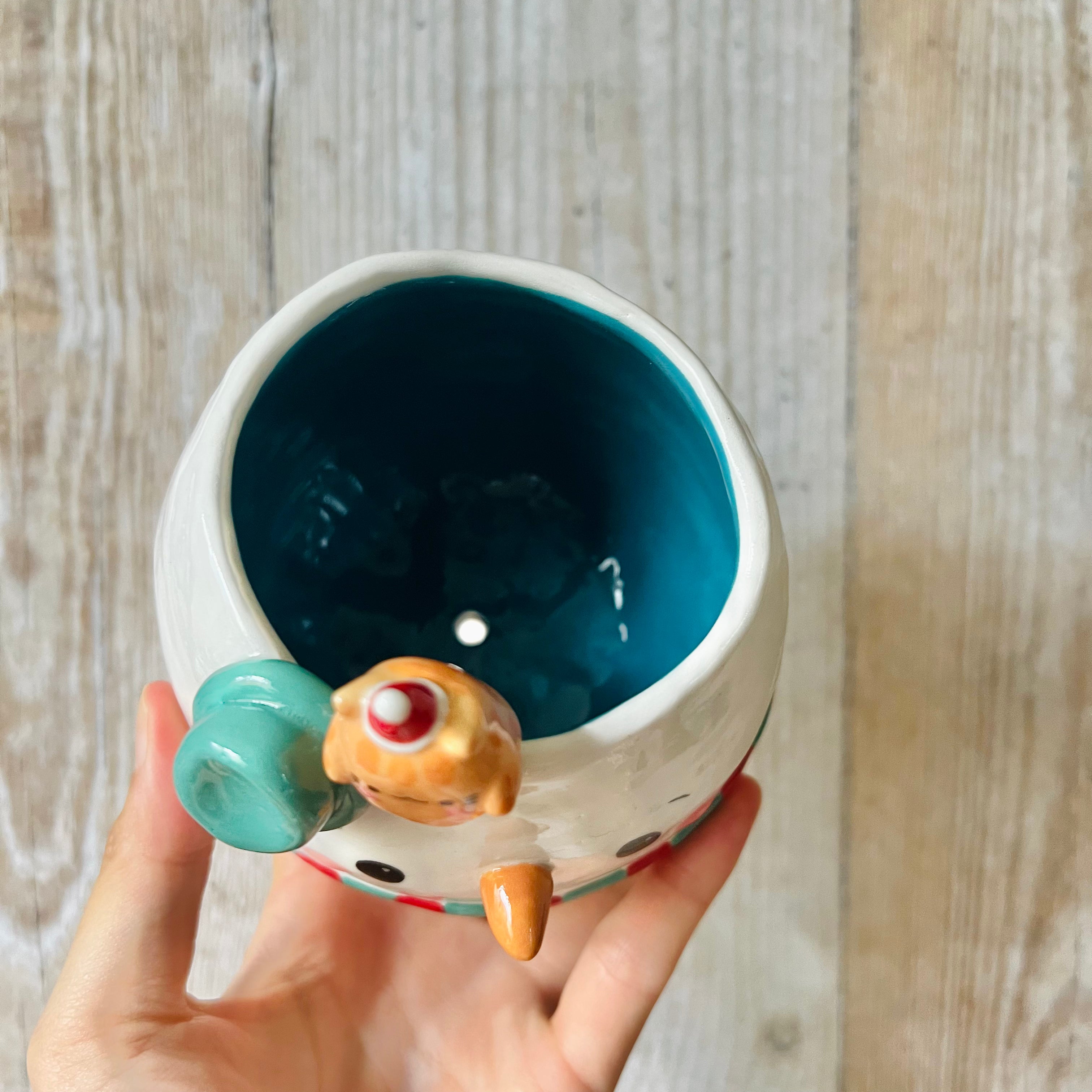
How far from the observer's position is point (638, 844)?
47 centimetres

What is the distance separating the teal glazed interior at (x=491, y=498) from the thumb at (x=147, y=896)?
0.32 feet

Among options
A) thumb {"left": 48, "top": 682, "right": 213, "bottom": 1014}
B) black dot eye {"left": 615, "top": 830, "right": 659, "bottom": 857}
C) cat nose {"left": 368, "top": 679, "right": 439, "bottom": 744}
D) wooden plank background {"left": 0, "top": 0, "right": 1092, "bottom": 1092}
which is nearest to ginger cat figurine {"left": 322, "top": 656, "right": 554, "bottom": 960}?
cat nose {"left": 368, "top": 679, "right": 439, "bottom": 744}

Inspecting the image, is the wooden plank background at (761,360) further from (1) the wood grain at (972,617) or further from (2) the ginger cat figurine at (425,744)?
(2) the ginger cat figurine at (425,744)

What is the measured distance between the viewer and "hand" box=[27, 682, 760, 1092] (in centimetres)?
52

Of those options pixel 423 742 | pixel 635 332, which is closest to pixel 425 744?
pixel 423 742

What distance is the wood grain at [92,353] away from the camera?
2.47ft

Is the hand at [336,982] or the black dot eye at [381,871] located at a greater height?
the black dot eye at [381,871]

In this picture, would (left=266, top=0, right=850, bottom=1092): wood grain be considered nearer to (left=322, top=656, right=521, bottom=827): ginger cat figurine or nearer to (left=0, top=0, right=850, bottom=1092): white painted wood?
(left=0, top=0, right=850, bottom=1092): white painted wood

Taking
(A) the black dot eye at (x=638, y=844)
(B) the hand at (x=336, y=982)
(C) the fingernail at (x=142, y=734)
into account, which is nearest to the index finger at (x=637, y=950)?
(B) the hand at (x=336, y=982)

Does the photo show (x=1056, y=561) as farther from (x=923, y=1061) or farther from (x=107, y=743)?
(x=107, y=743)

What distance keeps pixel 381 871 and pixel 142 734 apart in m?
0.18

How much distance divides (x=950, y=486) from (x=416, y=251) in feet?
1.49

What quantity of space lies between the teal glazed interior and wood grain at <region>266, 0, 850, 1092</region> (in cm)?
18

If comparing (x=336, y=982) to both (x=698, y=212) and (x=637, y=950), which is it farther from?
(x=698, y=212)
